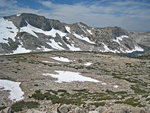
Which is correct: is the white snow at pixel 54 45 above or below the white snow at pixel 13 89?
above

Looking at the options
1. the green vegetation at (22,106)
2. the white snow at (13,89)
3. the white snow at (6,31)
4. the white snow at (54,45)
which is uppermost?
the white snow at (6,31)

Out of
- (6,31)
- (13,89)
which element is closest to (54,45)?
(6,31)

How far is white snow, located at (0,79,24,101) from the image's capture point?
22.2 m

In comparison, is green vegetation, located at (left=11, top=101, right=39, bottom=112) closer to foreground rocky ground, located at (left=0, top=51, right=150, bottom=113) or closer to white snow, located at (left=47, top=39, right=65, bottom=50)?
foreground rocky ground, located at (left=0, top=51, right=150, bottom=113)

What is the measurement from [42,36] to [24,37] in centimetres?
2721

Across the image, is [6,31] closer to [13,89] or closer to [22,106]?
[13,89]

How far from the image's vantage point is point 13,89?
84.9ft

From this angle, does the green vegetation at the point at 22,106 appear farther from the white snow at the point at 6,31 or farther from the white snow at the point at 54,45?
the white snow at the point at 54,45

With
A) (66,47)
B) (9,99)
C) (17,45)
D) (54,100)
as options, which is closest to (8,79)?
(9,99)

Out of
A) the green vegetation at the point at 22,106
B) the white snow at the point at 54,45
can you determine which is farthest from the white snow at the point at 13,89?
the white snow at the point at 54,45

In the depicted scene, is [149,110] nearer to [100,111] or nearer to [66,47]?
[100,111]

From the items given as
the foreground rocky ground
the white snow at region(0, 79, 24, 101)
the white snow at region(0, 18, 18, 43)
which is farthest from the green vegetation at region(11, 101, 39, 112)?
the white snow at region(0, 18, 18, 43)

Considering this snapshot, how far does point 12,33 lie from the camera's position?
17888 cm

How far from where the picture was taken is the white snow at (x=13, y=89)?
2221 cm
